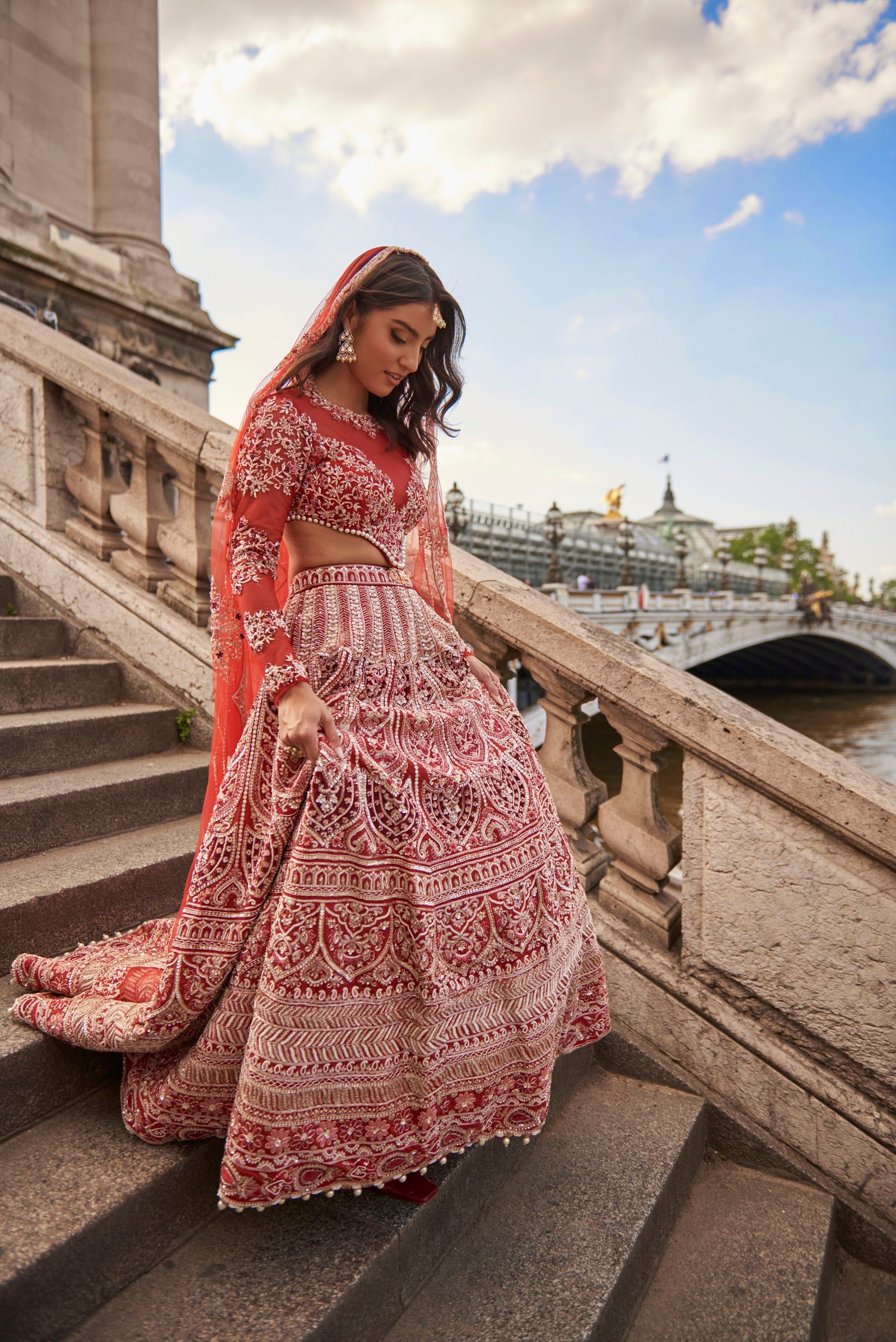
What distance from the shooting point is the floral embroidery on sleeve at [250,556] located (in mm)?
1643

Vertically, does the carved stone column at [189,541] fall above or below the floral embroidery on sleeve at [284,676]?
above

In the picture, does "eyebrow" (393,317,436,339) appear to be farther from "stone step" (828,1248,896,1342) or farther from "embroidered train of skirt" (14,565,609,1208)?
"stone step" (828,1248,896,1342)

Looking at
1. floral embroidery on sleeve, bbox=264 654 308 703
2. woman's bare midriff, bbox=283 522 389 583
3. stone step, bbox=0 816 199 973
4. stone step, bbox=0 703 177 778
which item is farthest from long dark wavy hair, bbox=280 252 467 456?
stone step, bbox=0 703 177 778

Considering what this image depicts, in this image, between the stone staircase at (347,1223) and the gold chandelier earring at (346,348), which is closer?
the stone staircase at (347,1223)

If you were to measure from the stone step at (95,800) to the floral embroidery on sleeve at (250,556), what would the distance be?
3.57ft

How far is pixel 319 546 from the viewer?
1834 mm

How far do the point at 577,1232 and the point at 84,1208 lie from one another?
103cm

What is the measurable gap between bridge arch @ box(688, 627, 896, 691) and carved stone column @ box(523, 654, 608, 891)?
116 feet

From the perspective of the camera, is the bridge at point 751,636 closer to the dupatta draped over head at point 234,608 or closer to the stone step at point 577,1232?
the stone step at point 577,1232

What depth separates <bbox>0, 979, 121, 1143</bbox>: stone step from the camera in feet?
5.24

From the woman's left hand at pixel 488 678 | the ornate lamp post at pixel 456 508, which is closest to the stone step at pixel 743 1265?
the woman's left hand at pixel 488 678

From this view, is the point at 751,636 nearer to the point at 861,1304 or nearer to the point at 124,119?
the point at 124,119

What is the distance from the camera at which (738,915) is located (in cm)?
221

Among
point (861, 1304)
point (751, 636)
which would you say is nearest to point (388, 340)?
point (861, 1304)
